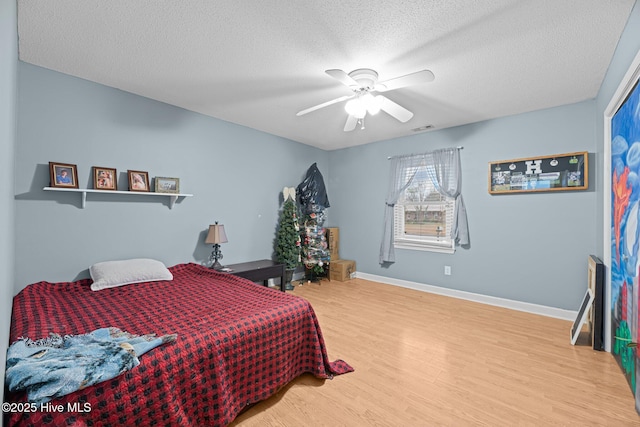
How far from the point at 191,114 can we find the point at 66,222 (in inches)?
72.0

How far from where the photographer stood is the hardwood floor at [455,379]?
1726 mm

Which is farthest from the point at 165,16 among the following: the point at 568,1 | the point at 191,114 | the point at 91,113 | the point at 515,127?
the point at 515,127

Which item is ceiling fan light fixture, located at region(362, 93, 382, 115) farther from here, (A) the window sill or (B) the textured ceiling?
(A) the window sill

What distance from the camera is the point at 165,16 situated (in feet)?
6.17

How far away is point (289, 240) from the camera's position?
444 centimetres

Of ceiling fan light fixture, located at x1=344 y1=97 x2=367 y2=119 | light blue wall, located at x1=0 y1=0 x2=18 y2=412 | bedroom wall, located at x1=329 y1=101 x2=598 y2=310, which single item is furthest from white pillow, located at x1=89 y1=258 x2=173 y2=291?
bedroom wall, located at x1=329 y1=101 x2=598 y2=310

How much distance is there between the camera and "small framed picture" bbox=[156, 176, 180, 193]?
3.26 m

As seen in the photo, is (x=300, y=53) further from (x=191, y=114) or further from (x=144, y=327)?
(x=144, y=327)

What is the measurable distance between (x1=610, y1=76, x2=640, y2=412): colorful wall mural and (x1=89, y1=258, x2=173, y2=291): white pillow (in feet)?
12.4

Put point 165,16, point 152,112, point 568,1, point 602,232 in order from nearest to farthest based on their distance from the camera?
point 568,1 < point 165,16 < point 602,232 < point 152,112

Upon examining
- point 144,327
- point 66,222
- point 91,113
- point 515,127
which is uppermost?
point 515,127

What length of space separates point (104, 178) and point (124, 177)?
0.20 m

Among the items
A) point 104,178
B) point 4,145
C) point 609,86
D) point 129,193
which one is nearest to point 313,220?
point 129,193

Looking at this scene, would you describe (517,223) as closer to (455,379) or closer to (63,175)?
(455,379)
